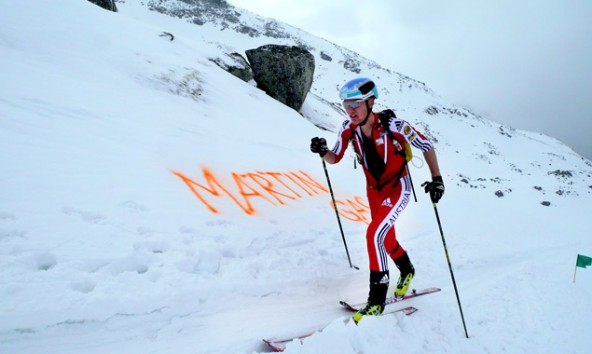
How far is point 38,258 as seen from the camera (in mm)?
3686

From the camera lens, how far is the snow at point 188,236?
3486 mm

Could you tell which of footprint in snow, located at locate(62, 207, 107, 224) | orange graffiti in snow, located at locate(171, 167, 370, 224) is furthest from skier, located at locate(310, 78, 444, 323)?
footprint in snow, located at locate(62, 207, 107, 224)

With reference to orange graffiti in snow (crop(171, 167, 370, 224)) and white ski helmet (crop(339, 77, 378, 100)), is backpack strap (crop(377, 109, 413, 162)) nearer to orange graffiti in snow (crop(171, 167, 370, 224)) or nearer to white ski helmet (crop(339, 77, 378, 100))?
white ski helmet (crop(339, 77, 378, 100))

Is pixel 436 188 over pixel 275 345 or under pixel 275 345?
over

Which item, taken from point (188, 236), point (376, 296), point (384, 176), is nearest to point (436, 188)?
point (384, 176)

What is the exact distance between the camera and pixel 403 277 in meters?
4.88

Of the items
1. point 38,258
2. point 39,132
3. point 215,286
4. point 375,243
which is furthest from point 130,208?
point 375,243

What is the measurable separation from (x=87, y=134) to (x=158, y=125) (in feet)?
6.99

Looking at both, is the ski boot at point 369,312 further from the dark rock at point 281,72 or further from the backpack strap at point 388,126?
the dark rock at point 281,72

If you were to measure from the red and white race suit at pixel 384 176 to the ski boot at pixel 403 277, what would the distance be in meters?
0.21

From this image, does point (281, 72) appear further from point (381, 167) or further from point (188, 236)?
point (381, 167)

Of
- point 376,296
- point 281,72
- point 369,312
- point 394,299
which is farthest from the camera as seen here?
point 281,72

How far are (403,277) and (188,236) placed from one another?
336 cm

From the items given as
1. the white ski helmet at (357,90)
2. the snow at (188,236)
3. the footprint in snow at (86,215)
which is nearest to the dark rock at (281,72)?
the snow at (188,236)
